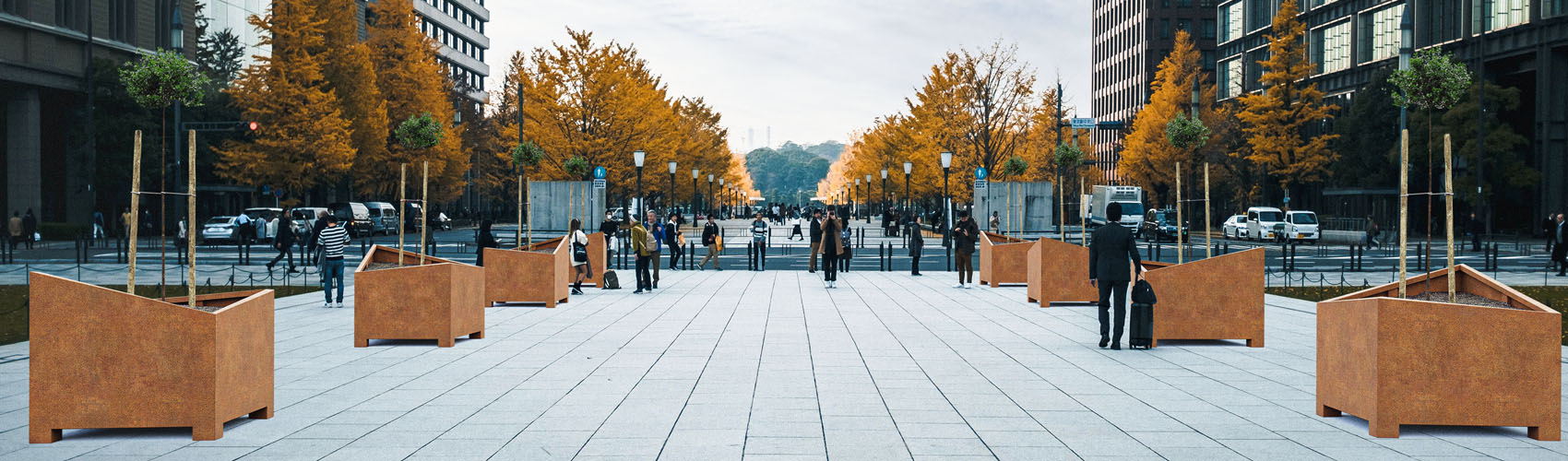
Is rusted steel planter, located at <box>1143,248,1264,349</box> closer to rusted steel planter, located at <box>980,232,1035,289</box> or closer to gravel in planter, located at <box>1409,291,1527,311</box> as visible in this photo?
gravel in planter, located at <box>1409,291,1527,311</box>

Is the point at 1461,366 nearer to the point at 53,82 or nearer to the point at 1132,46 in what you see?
the point at 53,82

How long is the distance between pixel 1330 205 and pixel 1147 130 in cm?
1153

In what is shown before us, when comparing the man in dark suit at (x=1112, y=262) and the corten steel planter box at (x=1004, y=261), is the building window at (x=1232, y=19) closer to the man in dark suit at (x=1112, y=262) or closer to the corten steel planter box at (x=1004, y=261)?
the corten steel planter box at (x=1004, y=261)

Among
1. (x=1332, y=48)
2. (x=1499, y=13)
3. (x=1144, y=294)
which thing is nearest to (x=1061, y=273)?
(x=1144, y=294)

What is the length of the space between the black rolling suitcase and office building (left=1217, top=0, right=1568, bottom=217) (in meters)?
37.6

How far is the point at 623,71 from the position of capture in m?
54.4

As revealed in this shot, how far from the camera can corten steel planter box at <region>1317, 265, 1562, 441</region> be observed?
23.3ft

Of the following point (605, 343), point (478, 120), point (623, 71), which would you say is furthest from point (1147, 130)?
point (605, 343)

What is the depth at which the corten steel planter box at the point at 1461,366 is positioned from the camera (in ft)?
23.3

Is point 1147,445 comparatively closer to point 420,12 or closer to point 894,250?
point 894,250

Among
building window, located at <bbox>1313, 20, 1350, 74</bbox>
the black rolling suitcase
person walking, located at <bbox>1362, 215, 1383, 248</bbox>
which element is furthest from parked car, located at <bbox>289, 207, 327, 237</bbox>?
building window, located at <bbox>1313, 20, 1350, 74</bbox>

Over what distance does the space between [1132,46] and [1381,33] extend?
53163 mm

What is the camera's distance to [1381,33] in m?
58.4

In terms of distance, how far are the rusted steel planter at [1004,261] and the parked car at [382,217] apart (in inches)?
1533
